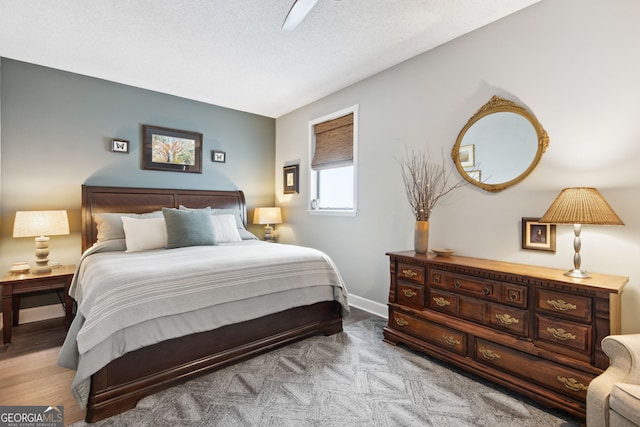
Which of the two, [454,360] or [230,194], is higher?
[230,194]

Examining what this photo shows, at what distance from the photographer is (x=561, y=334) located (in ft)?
5.83

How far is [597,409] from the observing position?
4.27ft

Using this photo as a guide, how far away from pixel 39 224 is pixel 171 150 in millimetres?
1671

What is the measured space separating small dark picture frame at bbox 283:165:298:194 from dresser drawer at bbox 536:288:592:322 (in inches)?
132

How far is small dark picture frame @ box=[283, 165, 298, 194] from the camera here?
15.1ft

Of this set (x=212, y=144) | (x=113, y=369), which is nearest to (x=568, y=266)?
(x=113, y=369)

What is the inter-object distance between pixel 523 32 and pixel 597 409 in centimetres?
242

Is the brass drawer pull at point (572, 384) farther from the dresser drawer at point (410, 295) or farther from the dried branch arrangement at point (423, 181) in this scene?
the dried branch arrangement at point (423, 181)

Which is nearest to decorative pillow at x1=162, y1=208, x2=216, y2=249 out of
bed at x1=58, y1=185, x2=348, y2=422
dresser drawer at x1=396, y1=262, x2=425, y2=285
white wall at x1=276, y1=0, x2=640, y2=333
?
bed at x1=58, y1=185, x2=348, y2=422

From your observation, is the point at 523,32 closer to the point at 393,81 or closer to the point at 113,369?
the point at 393,81

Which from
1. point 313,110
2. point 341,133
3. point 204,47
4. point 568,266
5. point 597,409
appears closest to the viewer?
point 597,409

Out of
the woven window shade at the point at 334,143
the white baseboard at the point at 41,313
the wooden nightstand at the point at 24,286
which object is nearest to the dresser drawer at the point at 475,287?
the woven window shade at the point at 334,143

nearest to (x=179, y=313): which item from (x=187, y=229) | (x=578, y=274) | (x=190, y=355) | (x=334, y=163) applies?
(x=190, y=355)

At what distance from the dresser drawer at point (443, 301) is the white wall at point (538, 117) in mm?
515
